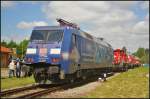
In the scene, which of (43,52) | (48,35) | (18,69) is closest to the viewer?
(43,52)

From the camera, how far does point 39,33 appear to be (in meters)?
20.5

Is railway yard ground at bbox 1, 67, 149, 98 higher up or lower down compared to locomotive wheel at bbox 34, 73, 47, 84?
lower down

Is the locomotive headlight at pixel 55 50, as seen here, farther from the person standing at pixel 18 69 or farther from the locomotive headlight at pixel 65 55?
the person standing at pixel 18 69

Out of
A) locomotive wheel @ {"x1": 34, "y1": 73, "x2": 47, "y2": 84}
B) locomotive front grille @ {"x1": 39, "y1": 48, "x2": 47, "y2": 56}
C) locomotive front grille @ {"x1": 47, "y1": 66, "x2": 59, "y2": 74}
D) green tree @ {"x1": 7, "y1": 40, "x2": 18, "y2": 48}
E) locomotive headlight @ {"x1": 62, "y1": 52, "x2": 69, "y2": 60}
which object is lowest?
locomotive wheel @ {"x1": 34, "y1": 73, "x2": 47, "y2": 84}

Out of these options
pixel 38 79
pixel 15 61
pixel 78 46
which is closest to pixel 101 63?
pixel 15 61

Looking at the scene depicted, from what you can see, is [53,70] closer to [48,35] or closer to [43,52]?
[43,52]

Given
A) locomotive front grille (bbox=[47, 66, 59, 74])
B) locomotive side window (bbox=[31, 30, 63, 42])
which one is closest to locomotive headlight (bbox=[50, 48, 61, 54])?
locomotive side window (bbox=[31, 30, 63, 42])

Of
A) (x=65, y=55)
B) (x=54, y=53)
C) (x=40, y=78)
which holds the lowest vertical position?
(x=40, y=78)

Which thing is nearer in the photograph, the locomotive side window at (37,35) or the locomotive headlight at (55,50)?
the locomotive headlight at (55,50)

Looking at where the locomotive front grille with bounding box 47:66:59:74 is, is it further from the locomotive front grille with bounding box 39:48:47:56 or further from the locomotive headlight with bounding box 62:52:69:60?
the locomotive front grille with bounding box 39:48:47:56

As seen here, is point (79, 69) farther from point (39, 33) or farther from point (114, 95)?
point (114, 95)

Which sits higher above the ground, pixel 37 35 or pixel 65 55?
pixel 37 35

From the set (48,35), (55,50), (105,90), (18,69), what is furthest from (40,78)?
(18,69)

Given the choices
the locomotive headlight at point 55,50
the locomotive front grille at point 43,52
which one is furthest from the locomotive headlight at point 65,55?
the locomotive front grille at point 43,52
